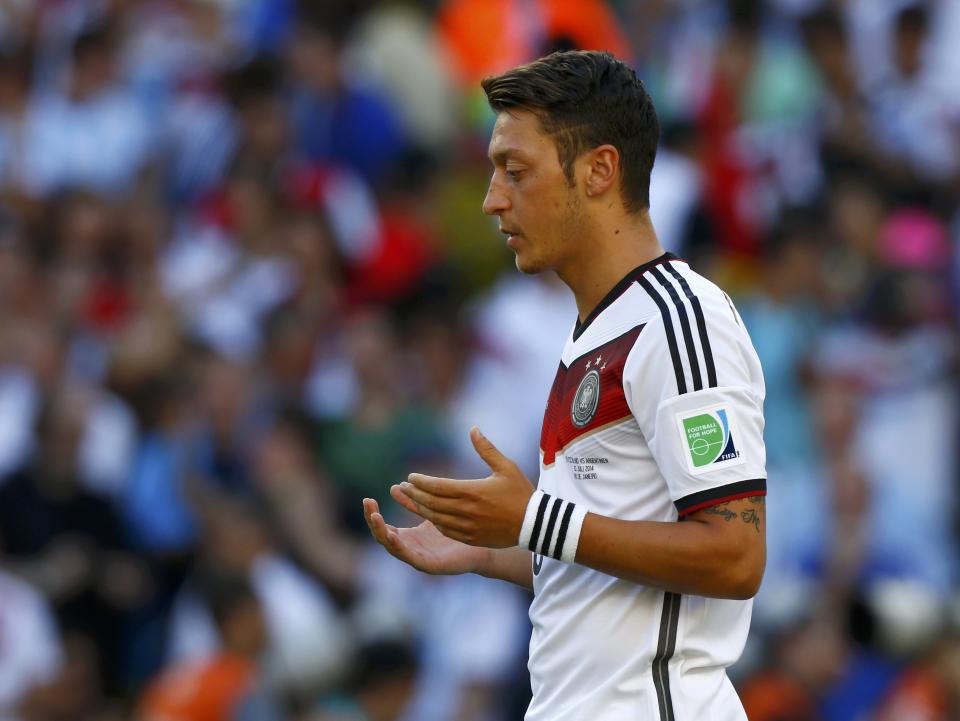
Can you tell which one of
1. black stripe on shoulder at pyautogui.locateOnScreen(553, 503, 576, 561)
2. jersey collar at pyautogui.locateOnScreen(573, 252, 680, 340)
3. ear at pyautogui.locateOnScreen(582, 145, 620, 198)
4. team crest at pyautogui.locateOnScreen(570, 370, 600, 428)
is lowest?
black stripe on shoulder at pyautogui.locateOnScreen(553, 503, 576, 561)

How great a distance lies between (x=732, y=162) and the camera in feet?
30.6

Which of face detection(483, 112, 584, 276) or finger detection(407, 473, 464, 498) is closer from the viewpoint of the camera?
finger detection(407, 473, 464, 498)

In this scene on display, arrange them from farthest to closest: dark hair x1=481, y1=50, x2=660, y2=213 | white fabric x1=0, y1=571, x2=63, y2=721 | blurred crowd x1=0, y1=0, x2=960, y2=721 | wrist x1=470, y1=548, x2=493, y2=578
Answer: white fabric x1=0, y1=571, x2=63, y2=721 → blurred crowd x1=0, y1=0, x2=960, y2=721 → wrist x1=470, y1=548, x2=493, y2=578 → dark hair x1=481, y1=50, x2=660, y2=213

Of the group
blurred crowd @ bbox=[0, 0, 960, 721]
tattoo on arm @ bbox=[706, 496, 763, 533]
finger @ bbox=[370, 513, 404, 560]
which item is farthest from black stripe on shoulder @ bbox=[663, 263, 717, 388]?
blurred crowd @ bbox=[0, 0, 960, 721]

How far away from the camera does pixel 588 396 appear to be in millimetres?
3531

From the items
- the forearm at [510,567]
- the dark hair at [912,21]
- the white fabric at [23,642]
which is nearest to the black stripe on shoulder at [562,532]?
the forearm at [510,567]

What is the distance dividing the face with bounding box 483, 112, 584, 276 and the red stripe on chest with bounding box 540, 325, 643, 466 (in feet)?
0.82

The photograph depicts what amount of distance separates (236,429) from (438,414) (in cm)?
101

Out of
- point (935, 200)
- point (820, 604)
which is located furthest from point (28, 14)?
point (820, 604)

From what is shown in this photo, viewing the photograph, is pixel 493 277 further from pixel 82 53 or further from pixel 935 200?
pixel 82 53

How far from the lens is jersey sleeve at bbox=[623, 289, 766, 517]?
3311 mm

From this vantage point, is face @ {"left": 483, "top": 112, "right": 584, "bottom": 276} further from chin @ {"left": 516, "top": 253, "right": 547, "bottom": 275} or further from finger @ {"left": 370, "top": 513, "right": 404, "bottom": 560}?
finger @ {"left": 370, "top": 513, "right": 404, "bottom": 560}

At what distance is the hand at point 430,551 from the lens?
3.69 m

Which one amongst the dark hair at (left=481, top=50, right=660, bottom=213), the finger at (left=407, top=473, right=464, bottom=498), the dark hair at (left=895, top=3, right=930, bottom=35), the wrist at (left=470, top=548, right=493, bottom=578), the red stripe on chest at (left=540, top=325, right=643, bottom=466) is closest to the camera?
the finger at (left=407, top=473, right=464, bottom=498)
